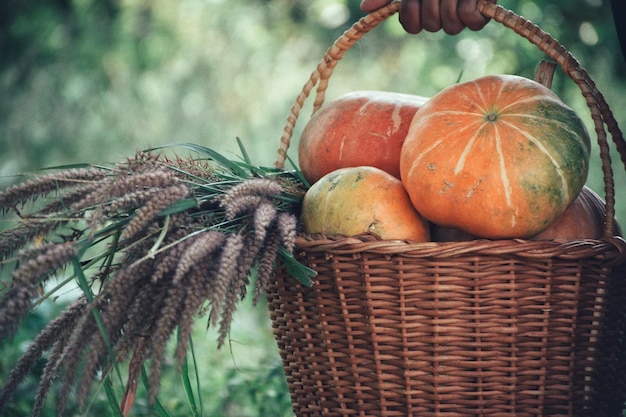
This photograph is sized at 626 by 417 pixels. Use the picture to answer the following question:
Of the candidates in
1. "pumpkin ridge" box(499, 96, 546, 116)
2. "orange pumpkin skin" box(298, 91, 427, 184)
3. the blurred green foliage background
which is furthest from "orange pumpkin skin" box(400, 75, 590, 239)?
the blurred green foliage background

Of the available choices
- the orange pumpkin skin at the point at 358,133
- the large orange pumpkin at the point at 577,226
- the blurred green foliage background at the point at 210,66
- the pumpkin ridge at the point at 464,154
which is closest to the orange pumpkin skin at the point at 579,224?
the large orange pumpkin at the point at 577,226

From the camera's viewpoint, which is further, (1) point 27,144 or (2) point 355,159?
(1) point 27,144

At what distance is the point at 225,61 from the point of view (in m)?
5.03

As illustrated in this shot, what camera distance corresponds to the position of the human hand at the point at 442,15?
1453 millimetres

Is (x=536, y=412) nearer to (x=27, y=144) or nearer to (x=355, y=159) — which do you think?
(x=355, y=159)

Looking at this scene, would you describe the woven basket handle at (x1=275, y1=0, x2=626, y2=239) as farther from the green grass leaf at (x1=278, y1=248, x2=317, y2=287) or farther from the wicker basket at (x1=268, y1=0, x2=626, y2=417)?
the green grass leaf at (x1=278, y1=248, x2=317, y2=287)

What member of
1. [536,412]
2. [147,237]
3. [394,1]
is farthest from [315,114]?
[536,412]

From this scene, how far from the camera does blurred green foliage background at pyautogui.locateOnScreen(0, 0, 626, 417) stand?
397 cm

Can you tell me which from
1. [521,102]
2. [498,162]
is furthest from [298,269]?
[521,102]

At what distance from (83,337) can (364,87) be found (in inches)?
169

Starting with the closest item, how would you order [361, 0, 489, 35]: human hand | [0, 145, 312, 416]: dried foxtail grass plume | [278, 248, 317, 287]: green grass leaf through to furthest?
[0, 145, 312, 416]: dried foxtail grass plume, [278, 248, 317, 287]: green grass leaf, [361, 0, 489, 35]: human hand

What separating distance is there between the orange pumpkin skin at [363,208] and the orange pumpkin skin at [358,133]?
20 centimetres

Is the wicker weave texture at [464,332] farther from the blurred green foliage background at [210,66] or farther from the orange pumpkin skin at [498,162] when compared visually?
the blurred green foliage background at [210,66]

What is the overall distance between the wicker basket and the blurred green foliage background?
2386 mm
